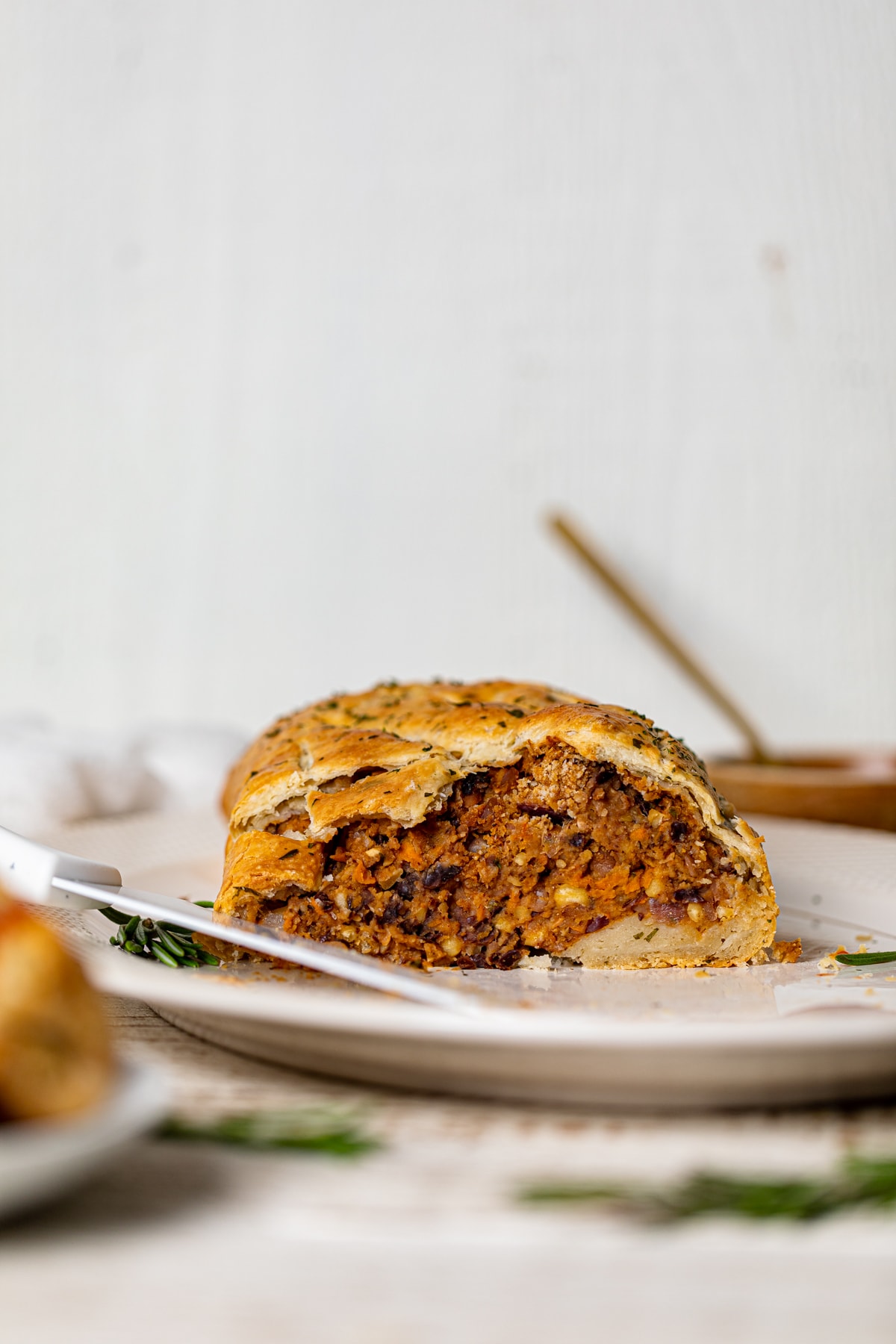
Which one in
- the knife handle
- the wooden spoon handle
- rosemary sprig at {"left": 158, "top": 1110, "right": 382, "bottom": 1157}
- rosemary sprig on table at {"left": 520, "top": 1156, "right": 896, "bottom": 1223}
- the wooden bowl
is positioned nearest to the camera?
rosemary sprig on table at {"left": 520, "top": 1156, "right": 896, "bottom": 1223}

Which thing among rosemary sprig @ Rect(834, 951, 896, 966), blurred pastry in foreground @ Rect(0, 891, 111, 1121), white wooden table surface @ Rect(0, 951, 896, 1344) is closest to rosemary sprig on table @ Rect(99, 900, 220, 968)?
white wooden table surface @ Rect(0, 951, 896, 1344)

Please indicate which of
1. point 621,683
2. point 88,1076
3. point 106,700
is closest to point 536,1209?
point 88,1076

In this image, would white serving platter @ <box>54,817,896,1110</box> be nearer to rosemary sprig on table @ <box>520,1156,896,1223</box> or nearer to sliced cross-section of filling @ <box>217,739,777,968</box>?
rosemary sprig on table @ <box>520,1156,896,1223</box>

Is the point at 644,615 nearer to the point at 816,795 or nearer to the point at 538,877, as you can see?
the point at 816,795

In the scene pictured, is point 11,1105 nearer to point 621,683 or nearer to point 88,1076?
point 88,1076

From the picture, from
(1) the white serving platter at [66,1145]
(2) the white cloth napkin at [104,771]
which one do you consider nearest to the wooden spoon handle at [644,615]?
(2) the white cloth napkin at [104,771]

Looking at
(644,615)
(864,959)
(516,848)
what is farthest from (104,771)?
(864,959)
